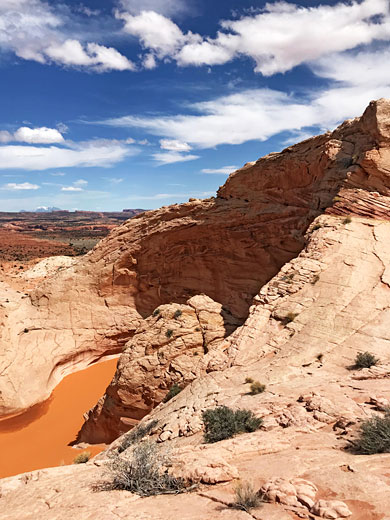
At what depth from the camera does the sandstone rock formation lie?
4984 mm

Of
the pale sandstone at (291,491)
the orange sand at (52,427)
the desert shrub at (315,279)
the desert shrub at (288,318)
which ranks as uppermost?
the desert shrub at (315,279)

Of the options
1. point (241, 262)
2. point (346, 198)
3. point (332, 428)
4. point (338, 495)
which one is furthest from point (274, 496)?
point (241, 262)

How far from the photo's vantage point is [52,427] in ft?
55.9

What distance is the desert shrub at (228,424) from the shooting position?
6.92m

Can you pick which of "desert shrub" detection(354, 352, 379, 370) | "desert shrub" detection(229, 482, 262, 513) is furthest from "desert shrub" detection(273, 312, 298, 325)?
"desert shrub" detection(229, 482, 262, 513)

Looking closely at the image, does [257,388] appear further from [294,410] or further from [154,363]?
[154,363]

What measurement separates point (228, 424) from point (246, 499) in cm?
270

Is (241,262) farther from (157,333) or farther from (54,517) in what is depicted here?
(54,517)

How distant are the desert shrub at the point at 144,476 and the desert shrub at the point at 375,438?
2882 mm

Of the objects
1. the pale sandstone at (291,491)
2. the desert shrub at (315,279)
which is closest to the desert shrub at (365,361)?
the desert shrub at (315,279)

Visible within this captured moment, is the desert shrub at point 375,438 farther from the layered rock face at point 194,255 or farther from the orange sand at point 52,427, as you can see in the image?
the orange sand at point 52,427

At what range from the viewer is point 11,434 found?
16.6m

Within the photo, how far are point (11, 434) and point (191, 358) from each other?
1006cm

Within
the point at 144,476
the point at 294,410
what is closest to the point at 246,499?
the point at 144,476
